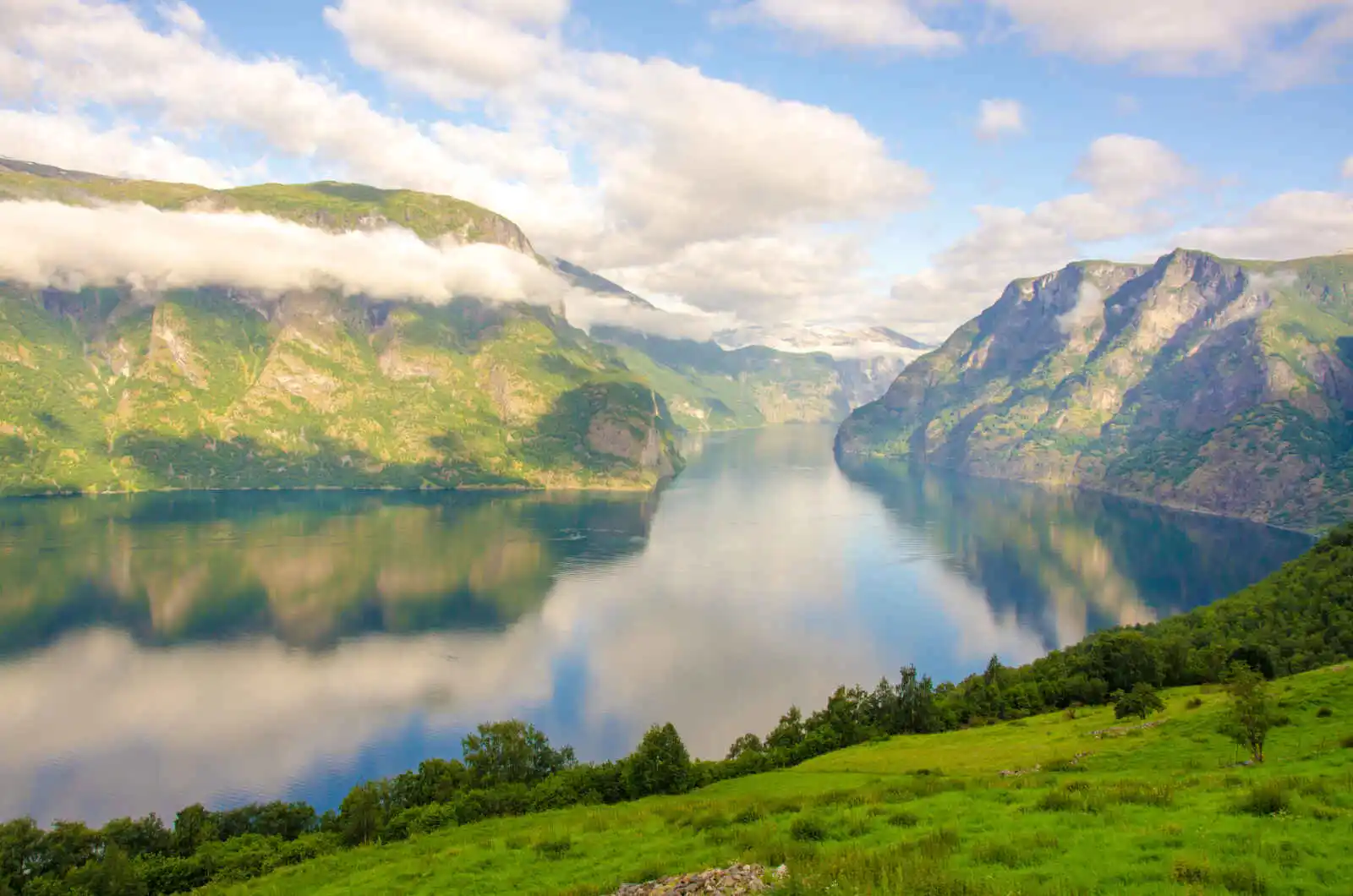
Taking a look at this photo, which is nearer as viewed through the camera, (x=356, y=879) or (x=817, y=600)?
(x=356, y=879)

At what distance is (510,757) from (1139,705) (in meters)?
50.8

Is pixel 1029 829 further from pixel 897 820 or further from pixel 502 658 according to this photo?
pixel 502 658

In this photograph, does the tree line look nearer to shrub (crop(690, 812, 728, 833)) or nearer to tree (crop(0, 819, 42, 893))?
tree (crop(0, 819, 42, 893))

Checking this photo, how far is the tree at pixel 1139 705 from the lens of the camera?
2030 inches

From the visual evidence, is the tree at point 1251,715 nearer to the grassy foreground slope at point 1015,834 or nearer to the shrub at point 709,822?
the grassy foreground slope at point 1015,834

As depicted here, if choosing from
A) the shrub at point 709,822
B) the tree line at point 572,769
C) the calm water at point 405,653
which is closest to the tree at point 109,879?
the tree line at point 572,769

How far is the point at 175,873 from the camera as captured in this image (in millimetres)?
54906

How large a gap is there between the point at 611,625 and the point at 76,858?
335 ft

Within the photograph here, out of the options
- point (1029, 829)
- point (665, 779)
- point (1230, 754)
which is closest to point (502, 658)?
point (665, 779)

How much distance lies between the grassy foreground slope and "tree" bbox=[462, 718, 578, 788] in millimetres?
21651

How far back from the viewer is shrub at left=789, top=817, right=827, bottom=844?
21203mm

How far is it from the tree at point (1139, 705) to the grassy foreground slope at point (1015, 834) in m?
4.10

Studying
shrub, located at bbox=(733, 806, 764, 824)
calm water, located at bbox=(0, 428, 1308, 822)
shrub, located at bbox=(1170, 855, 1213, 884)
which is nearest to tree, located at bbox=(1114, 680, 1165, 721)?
shrub, located at bbox=(733, 806, 764, 824)

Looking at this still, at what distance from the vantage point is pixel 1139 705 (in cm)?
5166
